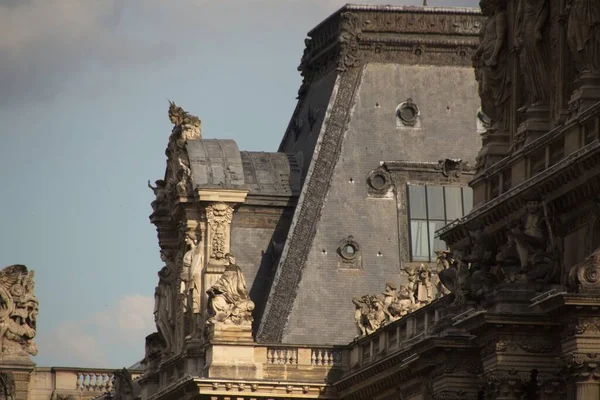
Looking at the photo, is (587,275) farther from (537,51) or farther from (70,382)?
(70,382)

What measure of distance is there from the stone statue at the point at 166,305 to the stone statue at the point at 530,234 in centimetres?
2807

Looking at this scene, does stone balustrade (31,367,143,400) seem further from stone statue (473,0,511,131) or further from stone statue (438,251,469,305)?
stone statue (438,251,469,305)

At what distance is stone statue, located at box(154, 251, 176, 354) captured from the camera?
77688mm

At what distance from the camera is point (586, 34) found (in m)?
50.3

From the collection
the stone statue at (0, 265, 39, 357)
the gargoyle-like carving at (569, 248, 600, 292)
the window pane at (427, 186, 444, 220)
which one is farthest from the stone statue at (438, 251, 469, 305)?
the stone statue at (0, 265, 39, 357)

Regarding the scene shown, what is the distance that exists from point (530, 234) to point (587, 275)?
11.6 feet

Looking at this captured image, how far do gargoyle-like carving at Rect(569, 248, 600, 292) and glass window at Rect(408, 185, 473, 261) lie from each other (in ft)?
91.7

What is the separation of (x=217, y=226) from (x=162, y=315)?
4.31 meters

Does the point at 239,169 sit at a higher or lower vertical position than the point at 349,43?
lower

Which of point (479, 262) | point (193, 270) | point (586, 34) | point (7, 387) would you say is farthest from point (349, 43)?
point (586, 34)

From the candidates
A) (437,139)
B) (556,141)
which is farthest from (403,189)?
(556,141)

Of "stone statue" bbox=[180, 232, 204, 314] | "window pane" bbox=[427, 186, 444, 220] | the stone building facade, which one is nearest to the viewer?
the stone building facade

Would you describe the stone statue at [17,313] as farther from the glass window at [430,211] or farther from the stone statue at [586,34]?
the stone statue at [586,34]

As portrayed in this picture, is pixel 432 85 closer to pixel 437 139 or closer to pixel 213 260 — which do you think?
pixel 437 139
